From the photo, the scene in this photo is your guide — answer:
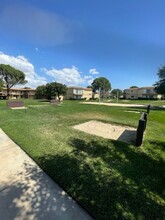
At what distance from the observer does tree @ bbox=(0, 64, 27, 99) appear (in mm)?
40562

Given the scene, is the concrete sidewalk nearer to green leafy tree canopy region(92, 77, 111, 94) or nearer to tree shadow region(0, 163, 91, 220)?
tree shadow region(0, 163, 91, 220)

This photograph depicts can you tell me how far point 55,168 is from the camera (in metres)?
3.43

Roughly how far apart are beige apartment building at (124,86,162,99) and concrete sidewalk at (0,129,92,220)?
67.2 meters

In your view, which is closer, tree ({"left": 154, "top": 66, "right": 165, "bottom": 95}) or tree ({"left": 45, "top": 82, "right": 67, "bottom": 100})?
tree ({"left": 154, "top": 66, "right": 165, "bottom": 95})

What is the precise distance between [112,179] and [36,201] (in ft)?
5.37

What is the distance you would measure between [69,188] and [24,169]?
1.33 m

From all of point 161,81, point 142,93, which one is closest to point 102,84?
point 142,93

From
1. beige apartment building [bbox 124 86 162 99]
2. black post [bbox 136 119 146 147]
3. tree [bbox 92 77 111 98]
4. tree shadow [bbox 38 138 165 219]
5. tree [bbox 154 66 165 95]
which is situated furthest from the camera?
tree [bbox 92 77 111 98]

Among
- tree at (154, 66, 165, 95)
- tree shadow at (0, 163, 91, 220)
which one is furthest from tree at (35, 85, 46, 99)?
tree shadow at (0, 163, 91, 220)

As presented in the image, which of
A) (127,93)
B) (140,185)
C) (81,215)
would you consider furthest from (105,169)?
(127,93)

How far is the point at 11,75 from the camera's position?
139 ft

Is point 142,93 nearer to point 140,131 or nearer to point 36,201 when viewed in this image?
point 140,131

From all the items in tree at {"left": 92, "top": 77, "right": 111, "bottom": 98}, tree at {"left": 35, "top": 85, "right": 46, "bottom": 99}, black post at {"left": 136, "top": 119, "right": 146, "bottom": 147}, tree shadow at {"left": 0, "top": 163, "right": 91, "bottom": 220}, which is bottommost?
tree shadow at {"left": 0, "top": 163, "right": 91, "bottom": 220}

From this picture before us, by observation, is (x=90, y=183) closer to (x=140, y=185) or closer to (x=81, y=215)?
(x=81, y=215)
